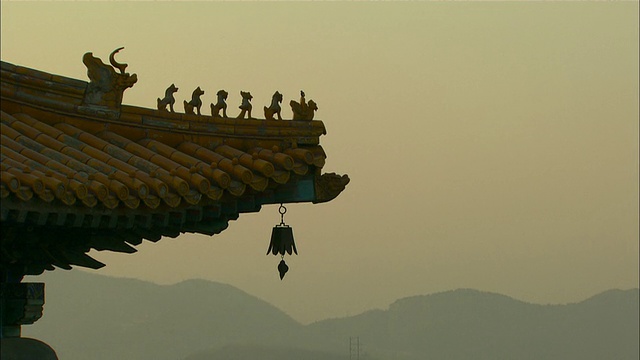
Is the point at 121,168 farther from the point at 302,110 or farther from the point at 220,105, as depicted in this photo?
the point at 302,110

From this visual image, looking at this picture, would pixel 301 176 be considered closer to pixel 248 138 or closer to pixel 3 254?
pixel 248 138

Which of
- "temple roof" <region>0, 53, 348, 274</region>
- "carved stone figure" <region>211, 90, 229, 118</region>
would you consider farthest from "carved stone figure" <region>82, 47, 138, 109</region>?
A: "carved stone figure" <region>211, 90, 229, 118</region>

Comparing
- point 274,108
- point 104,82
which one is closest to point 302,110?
point 274,108

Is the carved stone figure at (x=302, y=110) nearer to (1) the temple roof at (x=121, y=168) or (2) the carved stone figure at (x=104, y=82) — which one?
(1) the temple roof at (x=121, y=168)

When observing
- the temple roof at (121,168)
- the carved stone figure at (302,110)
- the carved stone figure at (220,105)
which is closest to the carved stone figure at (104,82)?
the temple roof at (121,168)

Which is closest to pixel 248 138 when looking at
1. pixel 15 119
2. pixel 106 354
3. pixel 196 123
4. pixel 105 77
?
pixel 196 123

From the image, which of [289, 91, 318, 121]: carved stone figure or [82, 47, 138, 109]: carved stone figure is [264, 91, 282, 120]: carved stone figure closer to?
[289, 91, 318, 121]: carved stone figure
